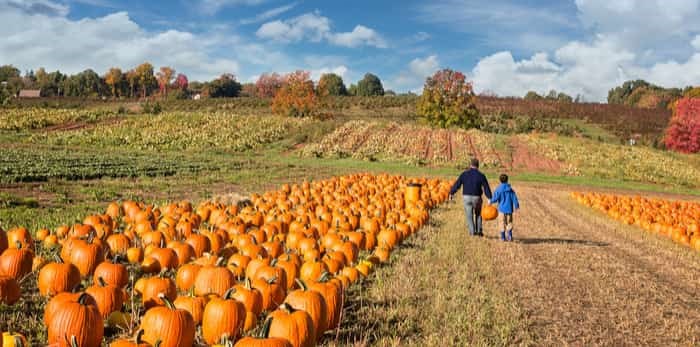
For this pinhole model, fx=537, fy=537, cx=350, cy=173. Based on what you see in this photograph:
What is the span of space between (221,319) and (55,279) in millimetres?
2339

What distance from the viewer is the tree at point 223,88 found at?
424ft

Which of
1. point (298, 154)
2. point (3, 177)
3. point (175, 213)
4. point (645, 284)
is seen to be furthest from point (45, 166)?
point (298, 154)

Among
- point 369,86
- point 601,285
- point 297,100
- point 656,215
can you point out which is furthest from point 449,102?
point 369,86

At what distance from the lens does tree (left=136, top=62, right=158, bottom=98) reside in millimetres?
133250

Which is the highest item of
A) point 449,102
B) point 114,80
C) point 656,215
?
point 114,80

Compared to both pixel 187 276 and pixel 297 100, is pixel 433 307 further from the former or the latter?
pixel 297 100

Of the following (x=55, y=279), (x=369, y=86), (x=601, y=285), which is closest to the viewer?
(x=55, y=279)

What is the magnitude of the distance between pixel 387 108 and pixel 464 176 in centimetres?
8633

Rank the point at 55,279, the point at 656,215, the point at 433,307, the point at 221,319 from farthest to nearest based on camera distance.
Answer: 1. the point at 656,215
2. the point at 433,307
3. the point at 55,279
4. the point at 221,319

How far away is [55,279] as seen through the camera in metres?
5.68

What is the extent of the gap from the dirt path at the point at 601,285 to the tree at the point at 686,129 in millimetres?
55801

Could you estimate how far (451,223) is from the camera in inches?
531

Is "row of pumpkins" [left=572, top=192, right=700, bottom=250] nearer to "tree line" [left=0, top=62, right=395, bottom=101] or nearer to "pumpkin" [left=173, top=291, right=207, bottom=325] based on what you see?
"pumpkin" [left=173, top=291, right=207, bottom=325]

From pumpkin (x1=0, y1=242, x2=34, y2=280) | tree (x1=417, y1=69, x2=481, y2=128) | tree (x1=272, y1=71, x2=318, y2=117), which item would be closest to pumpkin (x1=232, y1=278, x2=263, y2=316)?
pumpkin (x1=0, y1=242, x2=34, y2=280)
